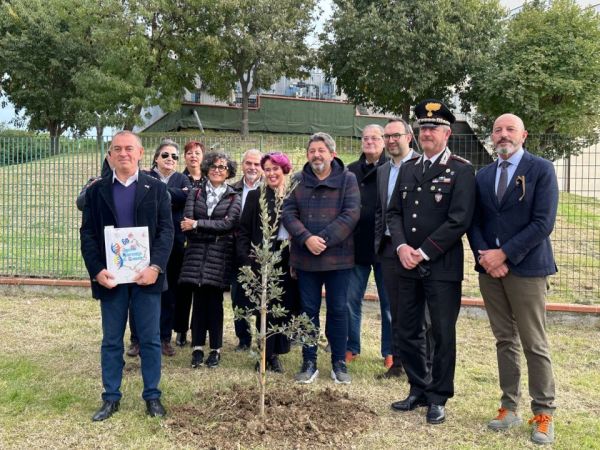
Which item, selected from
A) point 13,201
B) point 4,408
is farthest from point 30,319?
point 4,408

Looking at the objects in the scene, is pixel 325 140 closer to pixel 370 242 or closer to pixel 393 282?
pixel 370 242

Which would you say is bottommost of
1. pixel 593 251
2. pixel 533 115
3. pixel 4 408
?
pixel 4 408

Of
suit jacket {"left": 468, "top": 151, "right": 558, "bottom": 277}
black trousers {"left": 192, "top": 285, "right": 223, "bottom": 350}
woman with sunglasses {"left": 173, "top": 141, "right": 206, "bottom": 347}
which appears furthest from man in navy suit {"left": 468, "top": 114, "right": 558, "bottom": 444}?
woman with sunglasses {"left": 173, "top": 141, "right": 206, "bottom": 347}

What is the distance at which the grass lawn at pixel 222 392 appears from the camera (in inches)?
152

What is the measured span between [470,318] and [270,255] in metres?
3.87

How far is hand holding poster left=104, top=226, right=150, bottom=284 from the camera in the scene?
13.4 feet

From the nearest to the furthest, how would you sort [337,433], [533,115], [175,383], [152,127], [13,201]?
[337,433] < [175,383] < [13,201] < [533,115] < [152,127]

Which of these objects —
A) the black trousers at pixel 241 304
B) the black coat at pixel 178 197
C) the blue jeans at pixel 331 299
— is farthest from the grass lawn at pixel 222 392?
the black coat at pixel 178 197

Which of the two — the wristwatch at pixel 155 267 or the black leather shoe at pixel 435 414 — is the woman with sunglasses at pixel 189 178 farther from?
the black leather shoe at pixel 435 414

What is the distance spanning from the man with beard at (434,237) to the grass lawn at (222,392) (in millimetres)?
345

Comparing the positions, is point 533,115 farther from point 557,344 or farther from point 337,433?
point 337,433

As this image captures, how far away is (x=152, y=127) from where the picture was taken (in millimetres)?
27562

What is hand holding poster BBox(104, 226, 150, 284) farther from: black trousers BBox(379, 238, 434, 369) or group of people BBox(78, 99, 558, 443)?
black trousers BBox(379, 238, 434, 369)

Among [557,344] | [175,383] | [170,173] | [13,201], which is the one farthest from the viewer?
[13,201]
